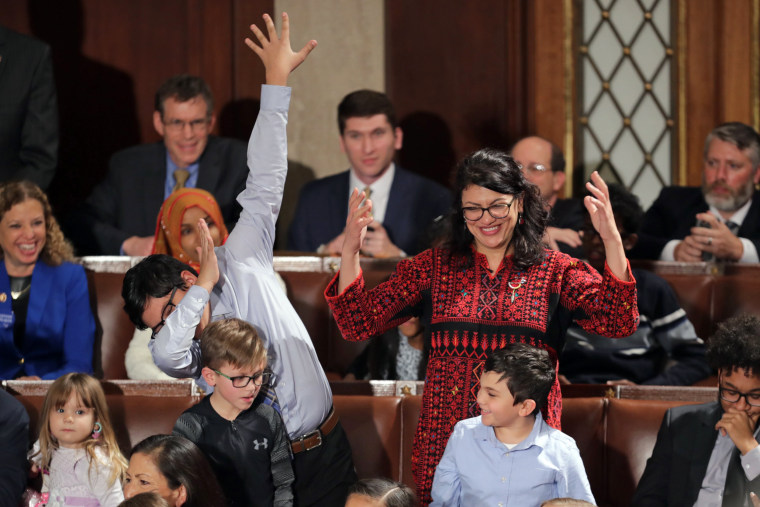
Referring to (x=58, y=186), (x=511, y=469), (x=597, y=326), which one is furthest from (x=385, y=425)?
(x=58, y=186)

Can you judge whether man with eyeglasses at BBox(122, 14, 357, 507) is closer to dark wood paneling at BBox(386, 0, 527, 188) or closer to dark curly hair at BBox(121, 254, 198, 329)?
dark curly hair at BBox(121, 254, 198, 329)

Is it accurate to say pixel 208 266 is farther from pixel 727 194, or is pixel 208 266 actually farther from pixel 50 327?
pixel 727 194

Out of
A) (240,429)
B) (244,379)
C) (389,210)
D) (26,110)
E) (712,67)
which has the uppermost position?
(712,67)

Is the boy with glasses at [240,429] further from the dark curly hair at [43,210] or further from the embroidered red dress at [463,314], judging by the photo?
the dark curly hair at [43,210]

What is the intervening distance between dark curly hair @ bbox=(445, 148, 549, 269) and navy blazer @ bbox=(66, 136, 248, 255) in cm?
159

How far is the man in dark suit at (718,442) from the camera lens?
7.79 ft

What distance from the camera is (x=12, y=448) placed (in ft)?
8.36

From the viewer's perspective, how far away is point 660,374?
3.16 m

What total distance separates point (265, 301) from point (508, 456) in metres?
0.62

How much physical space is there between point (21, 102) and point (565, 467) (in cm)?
254

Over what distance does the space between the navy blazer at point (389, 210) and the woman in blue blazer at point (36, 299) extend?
100 cm

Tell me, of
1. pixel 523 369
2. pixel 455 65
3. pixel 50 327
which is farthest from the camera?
pixel 455 65

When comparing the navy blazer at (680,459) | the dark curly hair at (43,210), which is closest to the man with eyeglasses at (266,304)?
the navy blazer at (680,459)

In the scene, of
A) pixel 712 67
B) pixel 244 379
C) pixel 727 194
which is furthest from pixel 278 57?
pixel 712 67
